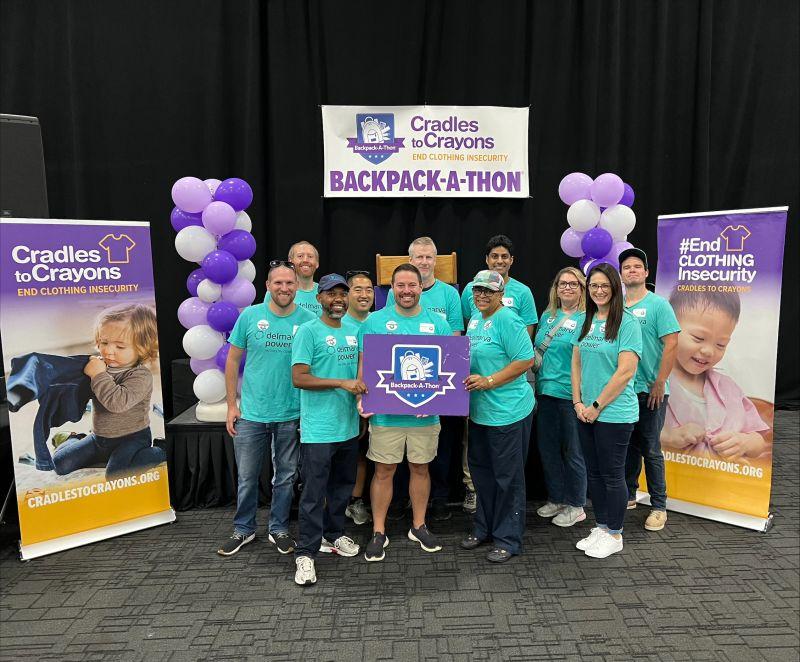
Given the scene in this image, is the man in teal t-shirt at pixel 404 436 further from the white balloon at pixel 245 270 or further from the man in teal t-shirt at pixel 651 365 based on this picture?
the white balloon at pixel 245 270

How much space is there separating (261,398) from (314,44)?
3.44 m

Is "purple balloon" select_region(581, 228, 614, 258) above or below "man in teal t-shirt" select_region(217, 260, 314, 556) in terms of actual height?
above

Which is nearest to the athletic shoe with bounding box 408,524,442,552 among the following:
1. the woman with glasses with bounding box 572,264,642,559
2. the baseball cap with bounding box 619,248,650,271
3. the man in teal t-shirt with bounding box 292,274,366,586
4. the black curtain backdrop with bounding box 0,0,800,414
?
the man in teal t-shirt with bounding box 292,274,366,586

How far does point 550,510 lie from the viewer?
3.23m

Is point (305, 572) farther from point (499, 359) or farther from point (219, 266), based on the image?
point (219, 266)

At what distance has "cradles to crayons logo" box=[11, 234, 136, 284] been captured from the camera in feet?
9.03

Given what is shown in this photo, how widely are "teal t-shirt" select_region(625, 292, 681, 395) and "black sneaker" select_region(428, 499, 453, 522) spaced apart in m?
1.28

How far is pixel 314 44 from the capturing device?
471cm

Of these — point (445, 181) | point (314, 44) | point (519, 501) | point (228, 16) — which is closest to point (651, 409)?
point (519, 501)

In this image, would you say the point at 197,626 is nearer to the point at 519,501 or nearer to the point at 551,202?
the point at 519,501

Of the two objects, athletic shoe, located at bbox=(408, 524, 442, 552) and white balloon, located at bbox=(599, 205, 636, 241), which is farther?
white balloon, located at bbox=(599, 205, 636, 241)

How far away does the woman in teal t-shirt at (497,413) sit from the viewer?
2.56 metres

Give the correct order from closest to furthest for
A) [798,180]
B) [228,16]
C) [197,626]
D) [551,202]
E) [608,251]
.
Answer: [197,626] → [608,251] → [228,16] → [551,202] → [798,180]

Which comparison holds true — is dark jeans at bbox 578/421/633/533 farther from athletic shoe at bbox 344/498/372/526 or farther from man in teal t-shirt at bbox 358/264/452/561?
athletic shoe at bbox 344/498/372/526
